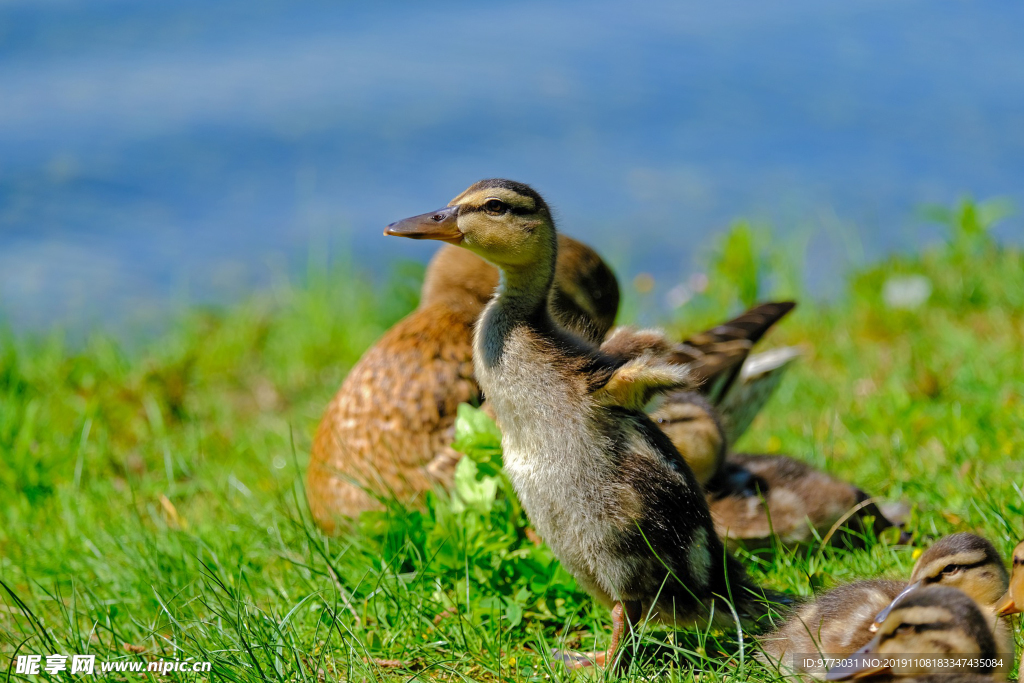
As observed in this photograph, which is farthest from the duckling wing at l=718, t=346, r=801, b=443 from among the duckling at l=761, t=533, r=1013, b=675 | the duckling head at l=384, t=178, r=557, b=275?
the duckling head at l=384, t=178, r=557, b=275

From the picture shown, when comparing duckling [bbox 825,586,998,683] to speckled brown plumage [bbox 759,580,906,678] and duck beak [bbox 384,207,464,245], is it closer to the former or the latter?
speckled brown plumage [bbox 759,580,906,678]

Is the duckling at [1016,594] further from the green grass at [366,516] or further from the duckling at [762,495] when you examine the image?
the duckling at [762,495]

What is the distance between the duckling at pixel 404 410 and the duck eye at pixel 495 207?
870mm

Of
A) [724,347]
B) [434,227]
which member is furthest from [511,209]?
[724,347]

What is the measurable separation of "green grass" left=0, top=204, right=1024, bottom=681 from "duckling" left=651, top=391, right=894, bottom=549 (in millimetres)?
114

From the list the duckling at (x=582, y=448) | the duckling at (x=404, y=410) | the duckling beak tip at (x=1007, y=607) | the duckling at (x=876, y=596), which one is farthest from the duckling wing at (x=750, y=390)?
the duckling beak tip at (x=1007, y=607)

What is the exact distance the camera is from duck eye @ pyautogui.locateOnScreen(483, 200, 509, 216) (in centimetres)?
286

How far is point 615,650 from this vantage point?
2762mm

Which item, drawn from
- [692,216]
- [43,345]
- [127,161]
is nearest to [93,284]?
[127,161]

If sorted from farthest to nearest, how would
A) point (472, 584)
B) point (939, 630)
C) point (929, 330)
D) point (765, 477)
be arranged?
point (929, 330)
point (765, 477)
point (472, 584)
point (939, 630)

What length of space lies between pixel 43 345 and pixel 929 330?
5643mm

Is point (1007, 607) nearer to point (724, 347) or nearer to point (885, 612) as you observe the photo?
point (885, 612)

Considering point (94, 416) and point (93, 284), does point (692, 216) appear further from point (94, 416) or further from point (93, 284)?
point (94, 416)

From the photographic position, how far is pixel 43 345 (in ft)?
22.0
